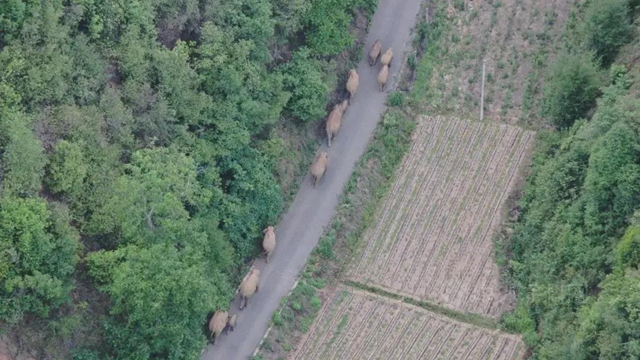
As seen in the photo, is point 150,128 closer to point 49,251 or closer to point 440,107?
point 49,251

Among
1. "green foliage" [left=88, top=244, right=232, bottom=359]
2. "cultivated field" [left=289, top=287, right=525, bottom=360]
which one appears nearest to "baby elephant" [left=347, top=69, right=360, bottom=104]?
"cultivated field" [left=289, top=287, right=525, bottom=360]

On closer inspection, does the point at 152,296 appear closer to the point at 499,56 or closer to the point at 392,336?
the point at 392,336

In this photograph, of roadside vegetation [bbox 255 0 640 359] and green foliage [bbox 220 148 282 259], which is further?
green foliage [bbox 220 148 282 259]

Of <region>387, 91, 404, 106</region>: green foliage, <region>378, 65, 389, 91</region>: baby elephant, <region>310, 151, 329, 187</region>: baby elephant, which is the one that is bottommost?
<region>310, 151, 329, 187</region>: baby elephant

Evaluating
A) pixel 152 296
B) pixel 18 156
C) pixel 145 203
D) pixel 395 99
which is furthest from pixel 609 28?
pixel 18 156

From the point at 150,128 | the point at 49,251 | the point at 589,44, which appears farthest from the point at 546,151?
the point at 49,251

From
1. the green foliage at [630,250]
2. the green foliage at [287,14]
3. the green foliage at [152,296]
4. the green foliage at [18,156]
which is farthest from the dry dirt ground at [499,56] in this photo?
the green foliage at [18,156]

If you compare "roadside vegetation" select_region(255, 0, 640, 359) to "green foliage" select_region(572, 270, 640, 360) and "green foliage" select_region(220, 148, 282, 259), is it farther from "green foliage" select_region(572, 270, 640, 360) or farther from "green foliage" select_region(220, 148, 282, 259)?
"green foliage" select_region(220, 148, 282, 259)
